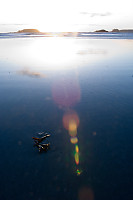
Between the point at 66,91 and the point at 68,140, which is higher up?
the point at 66,91

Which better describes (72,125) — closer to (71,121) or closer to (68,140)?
(71,121)

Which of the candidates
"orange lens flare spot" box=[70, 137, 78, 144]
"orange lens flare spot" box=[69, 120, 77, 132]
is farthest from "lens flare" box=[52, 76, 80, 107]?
"orange lens flare spot" box=[70, 137, 78, 144]

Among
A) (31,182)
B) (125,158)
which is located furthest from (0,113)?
(125,158)

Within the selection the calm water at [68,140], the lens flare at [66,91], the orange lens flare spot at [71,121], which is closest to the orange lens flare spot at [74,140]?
the calm water at [68,140]

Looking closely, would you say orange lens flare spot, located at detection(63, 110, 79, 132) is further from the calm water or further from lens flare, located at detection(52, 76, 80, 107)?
lens flare, located at detection(52, 76, 80, 107)

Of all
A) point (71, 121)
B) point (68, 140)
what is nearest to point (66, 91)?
point (71, 121)

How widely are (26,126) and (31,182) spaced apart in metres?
3.50

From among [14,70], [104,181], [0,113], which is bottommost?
[104,181]

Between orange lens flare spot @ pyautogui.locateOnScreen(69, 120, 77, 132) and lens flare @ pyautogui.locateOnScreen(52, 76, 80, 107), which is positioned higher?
lens flare @ pyautogui.locateOnScreen(52, 76, 80, 107)

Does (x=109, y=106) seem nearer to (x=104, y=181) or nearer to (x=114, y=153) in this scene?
(x=114, y=153)

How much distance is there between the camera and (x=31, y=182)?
557cm

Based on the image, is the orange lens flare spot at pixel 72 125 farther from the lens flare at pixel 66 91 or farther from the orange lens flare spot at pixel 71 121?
the lens flare at pixel 66 91

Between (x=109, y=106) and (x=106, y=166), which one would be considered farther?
(x=109, y=106)

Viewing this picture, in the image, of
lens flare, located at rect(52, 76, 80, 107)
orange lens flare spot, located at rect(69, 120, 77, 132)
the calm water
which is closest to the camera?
the calm water
